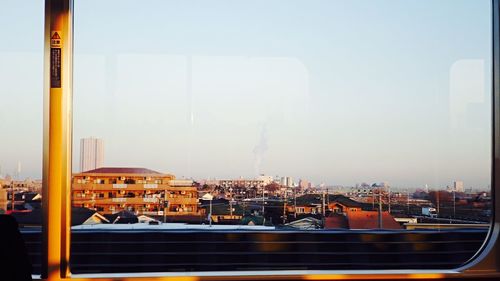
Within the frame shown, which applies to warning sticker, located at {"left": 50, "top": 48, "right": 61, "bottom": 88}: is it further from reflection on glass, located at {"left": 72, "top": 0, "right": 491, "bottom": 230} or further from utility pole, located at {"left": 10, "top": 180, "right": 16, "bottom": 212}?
utility pole, located at {"left": 10, "top": 180, "right": 16, "bottom": 212}

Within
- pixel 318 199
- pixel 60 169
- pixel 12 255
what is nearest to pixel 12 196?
pixel 60 169

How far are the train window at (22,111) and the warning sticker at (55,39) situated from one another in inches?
2.8

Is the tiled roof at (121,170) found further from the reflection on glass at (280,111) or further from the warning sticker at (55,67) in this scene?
the warning sticker at (55,67)

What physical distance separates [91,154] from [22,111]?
42cm

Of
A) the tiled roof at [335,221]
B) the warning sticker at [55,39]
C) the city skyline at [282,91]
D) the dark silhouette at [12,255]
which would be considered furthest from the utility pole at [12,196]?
the tiled roof at [335,221]

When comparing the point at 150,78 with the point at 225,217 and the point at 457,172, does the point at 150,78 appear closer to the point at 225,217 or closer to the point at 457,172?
the point at 225,217

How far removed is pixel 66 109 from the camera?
2816mm

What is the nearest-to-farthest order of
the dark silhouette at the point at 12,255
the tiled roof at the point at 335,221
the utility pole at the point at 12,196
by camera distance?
the dark silhouette at the point at 12,255 → the utility pole at the point at 12,196 → the tiled roof at the point at 335,221

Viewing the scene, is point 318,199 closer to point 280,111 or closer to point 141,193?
point 280,111

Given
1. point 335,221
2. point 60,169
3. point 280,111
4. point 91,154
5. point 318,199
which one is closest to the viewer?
point 60,169

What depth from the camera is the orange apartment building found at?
3268 mm

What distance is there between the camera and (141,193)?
3.41m

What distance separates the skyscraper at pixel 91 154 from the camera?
9.92 feet

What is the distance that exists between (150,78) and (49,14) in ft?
2.37
